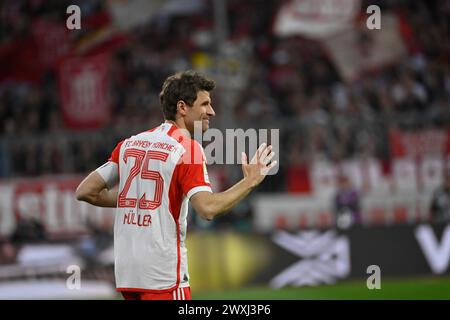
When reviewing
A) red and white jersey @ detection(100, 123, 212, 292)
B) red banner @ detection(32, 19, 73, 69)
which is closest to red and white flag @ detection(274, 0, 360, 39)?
red banner @ detection(32, 19, 73, 69)

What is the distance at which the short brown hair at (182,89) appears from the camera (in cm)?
629

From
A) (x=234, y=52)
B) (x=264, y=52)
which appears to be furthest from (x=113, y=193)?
(x=264, y=52)

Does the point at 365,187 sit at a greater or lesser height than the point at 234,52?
lesser

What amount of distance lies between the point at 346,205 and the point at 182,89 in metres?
11.8

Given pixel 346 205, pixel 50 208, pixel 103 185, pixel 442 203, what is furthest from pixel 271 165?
pixel 50 208

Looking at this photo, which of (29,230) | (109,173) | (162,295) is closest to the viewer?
(162,295)

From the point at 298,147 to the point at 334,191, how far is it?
0.99m

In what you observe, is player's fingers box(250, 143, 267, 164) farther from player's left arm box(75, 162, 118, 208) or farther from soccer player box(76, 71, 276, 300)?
player's left arm box(75, 162, 118, 208)

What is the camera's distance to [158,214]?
6176mm

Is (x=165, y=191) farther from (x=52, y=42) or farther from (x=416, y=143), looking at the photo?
(x=52, y=42)

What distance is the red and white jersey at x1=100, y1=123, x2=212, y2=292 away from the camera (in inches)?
243
